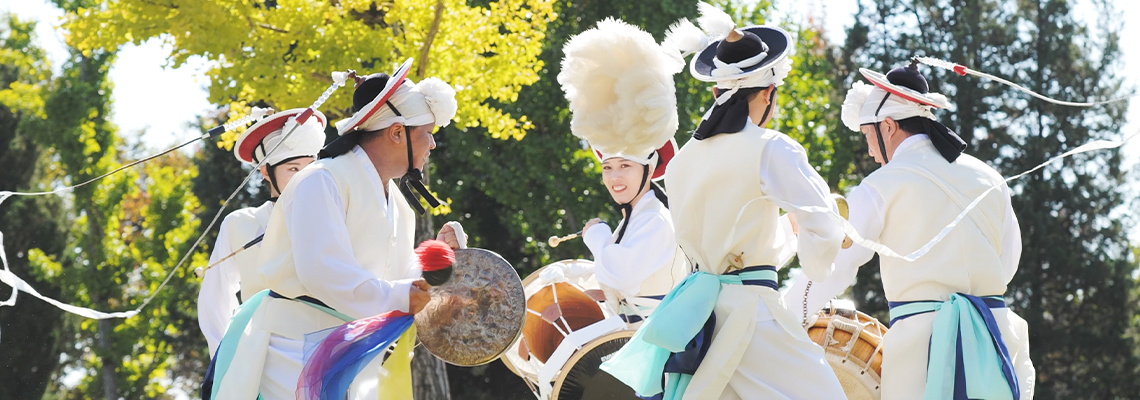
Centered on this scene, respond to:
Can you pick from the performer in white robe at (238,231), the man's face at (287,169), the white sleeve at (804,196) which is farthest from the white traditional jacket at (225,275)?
the white sleeve at (804,196)

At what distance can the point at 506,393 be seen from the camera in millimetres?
18969

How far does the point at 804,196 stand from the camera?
13.7 ft

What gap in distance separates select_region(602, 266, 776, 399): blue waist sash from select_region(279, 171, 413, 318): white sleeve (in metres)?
0.89

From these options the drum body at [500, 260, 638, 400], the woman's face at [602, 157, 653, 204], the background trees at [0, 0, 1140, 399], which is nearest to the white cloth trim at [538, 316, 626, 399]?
the drum body at [500, 260, 638, 400]

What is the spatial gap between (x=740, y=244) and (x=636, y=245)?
1916 mm

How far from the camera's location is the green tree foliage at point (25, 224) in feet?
62.7

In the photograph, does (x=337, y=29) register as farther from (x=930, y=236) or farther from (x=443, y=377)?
(x=930, y=236)

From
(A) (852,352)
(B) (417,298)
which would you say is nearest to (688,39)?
(B) (417,298)

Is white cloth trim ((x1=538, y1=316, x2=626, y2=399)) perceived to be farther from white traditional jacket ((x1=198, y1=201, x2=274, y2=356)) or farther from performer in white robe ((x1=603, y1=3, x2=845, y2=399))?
white traditional jacket ((x1=198, y1=201, x2=274, y2=356))

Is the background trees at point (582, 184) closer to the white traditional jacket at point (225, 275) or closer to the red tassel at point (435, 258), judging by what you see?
the white traditional jacket at point (225, 275)

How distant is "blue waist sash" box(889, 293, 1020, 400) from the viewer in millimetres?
4637

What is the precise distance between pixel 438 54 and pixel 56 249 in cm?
1349

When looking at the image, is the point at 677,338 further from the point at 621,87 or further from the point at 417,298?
the point at 621,87

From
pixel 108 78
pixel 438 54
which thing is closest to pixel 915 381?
pixel 438 54
